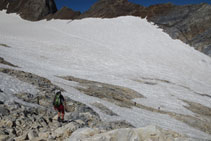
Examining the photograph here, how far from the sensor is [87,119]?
1234 centimetres

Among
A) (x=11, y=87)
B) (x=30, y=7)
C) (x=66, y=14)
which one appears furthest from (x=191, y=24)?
(x=30, y=7)

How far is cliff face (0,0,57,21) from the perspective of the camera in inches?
2995

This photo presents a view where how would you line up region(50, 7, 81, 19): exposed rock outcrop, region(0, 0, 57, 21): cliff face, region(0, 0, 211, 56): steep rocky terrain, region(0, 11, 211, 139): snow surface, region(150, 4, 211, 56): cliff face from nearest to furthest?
region(0, 11, 211, 139): snow surface < region(150, 4, 211, 56): cliff face < region(0, 0, 211, 56): steep rocky terrain < region(50, 7, 81, 19): exposed rock outcrop < region(0, 0, 57, 21): cliff face

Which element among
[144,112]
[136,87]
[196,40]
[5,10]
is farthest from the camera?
[5,10]

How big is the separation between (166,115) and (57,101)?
36.0ft

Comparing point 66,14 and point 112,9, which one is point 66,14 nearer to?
point 66,14

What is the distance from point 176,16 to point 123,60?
92.5ft

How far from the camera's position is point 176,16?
5888 centimetres

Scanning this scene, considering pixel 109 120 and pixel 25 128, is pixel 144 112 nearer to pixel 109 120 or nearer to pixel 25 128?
pixel 109 120

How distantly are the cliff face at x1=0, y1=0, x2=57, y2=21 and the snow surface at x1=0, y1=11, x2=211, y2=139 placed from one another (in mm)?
11795

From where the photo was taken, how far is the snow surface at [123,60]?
20550 millimetres

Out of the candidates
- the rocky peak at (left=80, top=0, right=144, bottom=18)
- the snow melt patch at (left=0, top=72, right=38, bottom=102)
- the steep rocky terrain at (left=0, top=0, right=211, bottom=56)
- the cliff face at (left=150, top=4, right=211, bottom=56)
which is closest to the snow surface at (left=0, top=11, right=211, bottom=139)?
the snow melt patch at (left=0, top=72, right=38, bottom=102)

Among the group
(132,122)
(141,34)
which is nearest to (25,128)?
(132,122)

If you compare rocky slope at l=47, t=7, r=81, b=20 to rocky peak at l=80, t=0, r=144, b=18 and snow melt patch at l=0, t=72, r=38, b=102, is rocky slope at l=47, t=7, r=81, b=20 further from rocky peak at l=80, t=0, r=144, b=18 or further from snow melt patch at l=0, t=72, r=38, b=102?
snow melt patch at l=0, t=72, r=38, b=102
